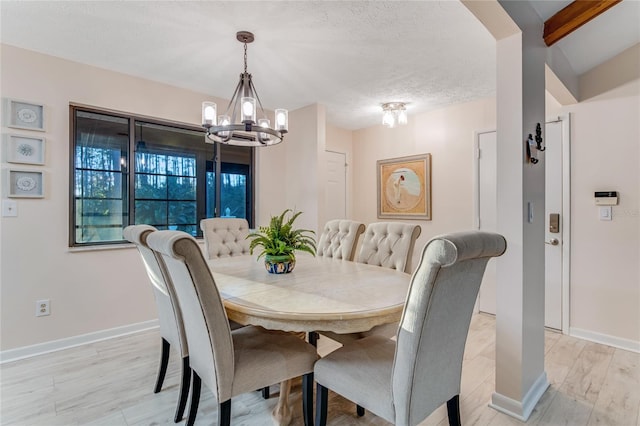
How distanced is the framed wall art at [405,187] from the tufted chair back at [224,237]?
206 cm

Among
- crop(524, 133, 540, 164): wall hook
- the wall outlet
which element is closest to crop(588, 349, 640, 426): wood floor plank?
crop(524, 133, 540, 164): wall hook

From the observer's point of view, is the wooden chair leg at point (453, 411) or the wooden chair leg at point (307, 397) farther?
the wooden chair leg at point (307, 397)

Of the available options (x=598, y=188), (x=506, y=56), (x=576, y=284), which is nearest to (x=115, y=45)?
(x=506, y=56)

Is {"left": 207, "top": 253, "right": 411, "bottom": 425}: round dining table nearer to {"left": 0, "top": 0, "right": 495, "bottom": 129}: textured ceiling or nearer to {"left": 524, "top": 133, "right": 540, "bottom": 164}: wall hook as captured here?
{"left": 524, "top": 133, "right": 540, "bottom": 164}: wall hook

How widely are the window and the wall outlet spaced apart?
0.49 meters

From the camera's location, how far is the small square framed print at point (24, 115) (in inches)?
95.0

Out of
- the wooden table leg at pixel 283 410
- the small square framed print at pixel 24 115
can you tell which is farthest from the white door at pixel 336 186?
the small square framed print at pixel 24 115

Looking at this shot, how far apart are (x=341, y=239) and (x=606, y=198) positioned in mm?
2204

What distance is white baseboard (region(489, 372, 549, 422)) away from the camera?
5.73ft

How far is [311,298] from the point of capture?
1511 mm

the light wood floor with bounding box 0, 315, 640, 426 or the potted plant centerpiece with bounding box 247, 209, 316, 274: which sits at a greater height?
the potted plant centerpiece with bounding box 247, 209, 316, 274

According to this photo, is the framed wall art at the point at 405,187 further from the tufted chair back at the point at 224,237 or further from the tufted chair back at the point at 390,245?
the tufted chair back at the point at 224,237

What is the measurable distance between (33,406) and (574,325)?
4.05m

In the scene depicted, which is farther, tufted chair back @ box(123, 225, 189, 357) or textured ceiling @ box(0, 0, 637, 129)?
textured ceiling @ box(0, 0, 637, 129)
